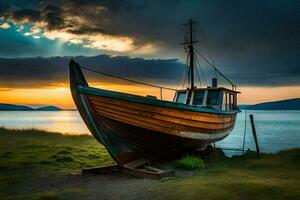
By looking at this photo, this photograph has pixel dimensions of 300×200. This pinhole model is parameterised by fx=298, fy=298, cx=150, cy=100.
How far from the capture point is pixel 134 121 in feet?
35.7

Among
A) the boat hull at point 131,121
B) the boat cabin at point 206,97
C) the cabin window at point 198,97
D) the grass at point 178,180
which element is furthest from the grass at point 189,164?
the cabin window at point 198,97

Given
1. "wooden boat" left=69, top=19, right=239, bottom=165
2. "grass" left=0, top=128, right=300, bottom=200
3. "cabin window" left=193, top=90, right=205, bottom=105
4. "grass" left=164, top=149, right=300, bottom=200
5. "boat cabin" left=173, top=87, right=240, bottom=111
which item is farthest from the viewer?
"cabin window" left=193, top=90, right=205, bottom=105

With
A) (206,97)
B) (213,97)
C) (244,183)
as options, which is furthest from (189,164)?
(213,97)

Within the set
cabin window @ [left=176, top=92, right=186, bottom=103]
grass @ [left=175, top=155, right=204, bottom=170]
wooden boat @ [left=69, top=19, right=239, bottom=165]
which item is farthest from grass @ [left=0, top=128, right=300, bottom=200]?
cabin window @ [left=176, top=92, right=186, bottom=103]

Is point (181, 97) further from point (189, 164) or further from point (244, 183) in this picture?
point (244, 183)

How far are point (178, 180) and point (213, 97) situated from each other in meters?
7.40

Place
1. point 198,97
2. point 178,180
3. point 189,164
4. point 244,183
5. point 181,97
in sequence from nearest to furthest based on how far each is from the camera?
point 244,183 → point 178,180 → point 189,164 → point 198,97 → point 181,97

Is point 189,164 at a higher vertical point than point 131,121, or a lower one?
lower

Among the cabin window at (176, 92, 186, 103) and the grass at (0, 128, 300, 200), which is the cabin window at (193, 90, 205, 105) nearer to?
the cabin window at (176, 92, 186, 103)

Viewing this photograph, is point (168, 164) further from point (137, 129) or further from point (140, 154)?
point (137, 129)

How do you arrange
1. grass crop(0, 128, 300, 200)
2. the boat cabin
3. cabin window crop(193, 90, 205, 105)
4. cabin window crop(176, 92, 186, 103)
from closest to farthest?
grass crop(0, 128, 300, 200), the boat cabin, cabin window crop(193, 90, 205, 105), cabin window crop(176, 92, 186, 103)

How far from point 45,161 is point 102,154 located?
3.62m

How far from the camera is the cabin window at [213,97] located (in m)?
16.2

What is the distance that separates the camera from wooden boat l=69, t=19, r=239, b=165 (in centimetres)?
1034
